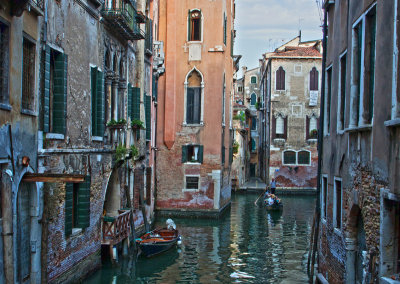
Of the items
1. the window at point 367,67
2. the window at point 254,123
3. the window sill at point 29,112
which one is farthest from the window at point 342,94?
the window at point 254,123

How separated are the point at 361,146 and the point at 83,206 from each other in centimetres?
621

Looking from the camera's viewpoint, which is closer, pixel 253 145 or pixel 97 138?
pixel 97 138

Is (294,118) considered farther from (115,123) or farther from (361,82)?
(361,82)

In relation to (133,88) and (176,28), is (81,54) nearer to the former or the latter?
(133,88)

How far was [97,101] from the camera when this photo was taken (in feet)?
41.4

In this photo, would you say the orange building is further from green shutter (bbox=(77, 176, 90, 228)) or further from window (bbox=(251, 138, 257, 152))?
window (bbox=(251, 138, 257, 152))

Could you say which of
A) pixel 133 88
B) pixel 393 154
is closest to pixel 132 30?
pixel 133 88

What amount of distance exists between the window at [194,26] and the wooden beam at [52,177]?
50.8 feet

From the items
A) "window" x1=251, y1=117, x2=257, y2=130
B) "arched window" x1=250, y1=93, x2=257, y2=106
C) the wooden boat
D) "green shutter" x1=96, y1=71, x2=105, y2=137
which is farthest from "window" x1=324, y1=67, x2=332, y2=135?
"arched window" x1=250, y1=93, x2=257, y2=106

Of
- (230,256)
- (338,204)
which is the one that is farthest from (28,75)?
(230,256)

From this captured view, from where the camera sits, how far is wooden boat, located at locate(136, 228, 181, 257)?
1470 centimetres

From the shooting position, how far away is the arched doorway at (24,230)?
834cm

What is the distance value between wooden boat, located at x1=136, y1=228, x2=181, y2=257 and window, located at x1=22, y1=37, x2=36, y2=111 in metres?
6.95

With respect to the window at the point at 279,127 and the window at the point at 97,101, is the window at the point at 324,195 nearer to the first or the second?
the window at the point at 97,101
